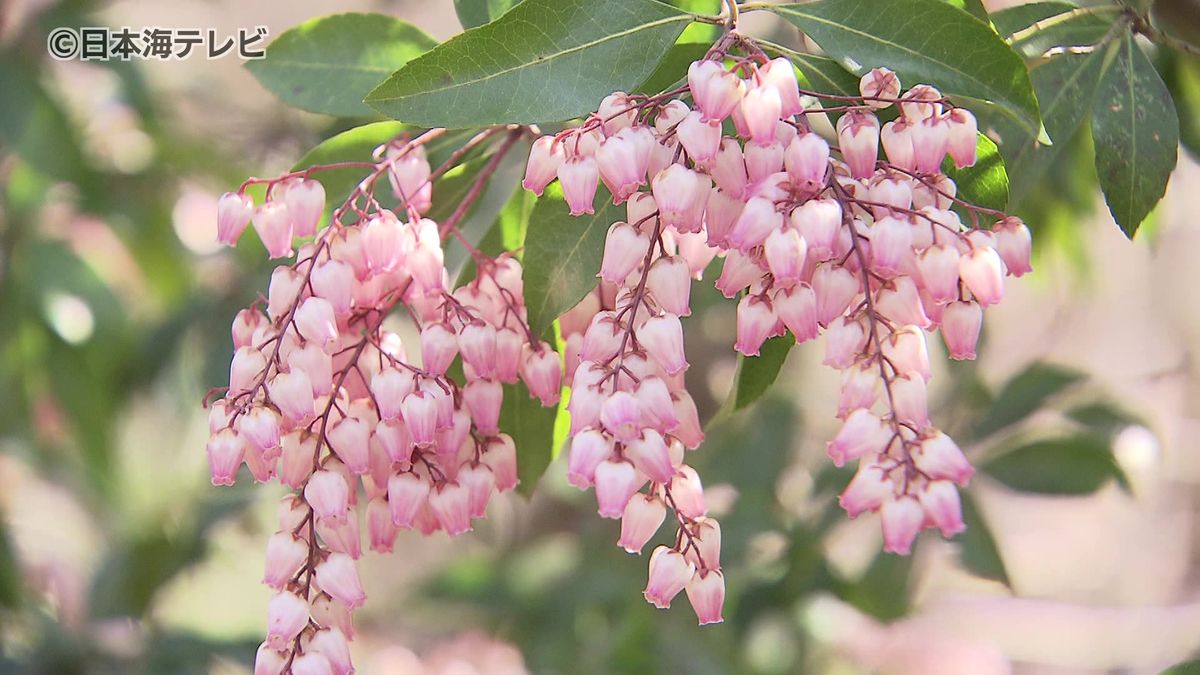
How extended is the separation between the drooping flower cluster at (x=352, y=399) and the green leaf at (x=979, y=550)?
3.59 ft

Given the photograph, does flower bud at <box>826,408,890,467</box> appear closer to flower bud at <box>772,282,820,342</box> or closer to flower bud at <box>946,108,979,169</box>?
flower bud at <box>772,282,820,342</box>

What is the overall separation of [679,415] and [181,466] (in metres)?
2.40

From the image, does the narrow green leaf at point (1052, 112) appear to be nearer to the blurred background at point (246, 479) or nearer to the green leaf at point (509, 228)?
the green leaf at point (509, 228)

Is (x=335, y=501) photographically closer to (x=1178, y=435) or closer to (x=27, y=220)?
(x=27, y=220)

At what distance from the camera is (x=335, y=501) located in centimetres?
81

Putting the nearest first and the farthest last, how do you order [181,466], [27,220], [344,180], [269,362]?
[269,362]
[344,180]
[27,220]
[181,466]

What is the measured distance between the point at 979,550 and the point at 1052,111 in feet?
3.24

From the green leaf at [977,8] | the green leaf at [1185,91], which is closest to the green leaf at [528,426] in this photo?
the green leaf at [977,8]

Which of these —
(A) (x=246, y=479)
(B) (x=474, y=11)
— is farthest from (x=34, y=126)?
(B) (x=474, y=11)

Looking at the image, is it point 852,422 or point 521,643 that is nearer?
point 852,422

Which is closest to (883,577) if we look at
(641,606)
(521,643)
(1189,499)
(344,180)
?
(641,606)

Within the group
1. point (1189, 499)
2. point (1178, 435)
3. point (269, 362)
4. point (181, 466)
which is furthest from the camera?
point (1189, 499)

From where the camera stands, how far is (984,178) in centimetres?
83

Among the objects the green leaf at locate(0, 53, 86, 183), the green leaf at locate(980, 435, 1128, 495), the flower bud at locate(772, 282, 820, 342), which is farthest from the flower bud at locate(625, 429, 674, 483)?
the green leaf at locate(0, 53, 86, 183)
